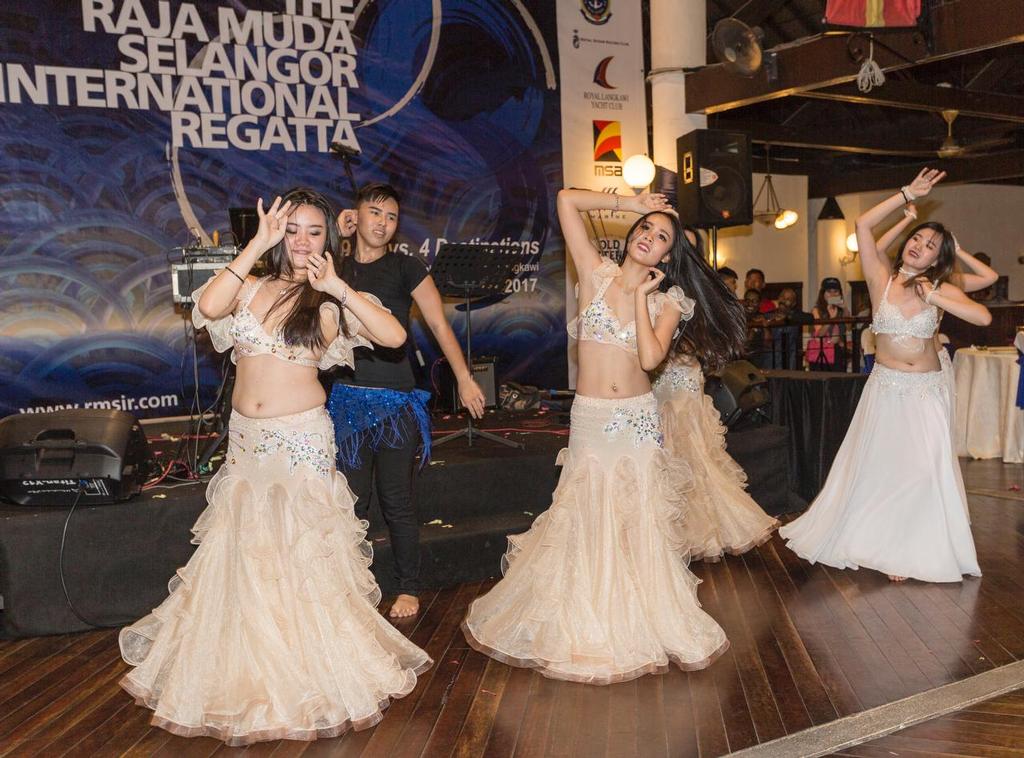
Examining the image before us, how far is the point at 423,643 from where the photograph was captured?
4066 millimetres

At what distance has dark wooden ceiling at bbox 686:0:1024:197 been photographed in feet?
24.8

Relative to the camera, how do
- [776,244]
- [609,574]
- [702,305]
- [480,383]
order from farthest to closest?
[776,244] < [480,383] < [702,305] < [609,574]

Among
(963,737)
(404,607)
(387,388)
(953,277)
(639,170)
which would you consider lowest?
(963,737)

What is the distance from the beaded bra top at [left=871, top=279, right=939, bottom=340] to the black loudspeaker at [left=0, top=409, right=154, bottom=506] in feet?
12.3

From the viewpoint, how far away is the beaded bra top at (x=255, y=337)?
3.19m

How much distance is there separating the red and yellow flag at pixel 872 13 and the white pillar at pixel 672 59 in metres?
2.07

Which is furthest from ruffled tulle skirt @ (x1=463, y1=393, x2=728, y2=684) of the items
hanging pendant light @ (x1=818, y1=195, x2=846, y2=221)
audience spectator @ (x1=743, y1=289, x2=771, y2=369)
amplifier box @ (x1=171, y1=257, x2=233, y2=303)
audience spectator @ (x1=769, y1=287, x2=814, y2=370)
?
hanging pendant light @ (x1=818, y1=195, x2=846, y2=221)

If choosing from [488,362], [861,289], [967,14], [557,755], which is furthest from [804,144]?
[557,755]

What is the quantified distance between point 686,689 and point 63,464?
274 centimetres

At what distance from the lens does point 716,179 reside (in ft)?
22.3

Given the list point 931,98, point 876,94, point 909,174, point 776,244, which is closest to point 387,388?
point 876,94

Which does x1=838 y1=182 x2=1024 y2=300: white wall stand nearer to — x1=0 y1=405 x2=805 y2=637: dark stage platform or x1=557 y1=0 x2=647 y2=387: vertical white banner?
x1=557 y1=0 x2=647 y2=387: vertical white banner

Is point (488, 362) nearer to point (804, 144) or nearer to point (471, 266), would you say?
point (471, 266)

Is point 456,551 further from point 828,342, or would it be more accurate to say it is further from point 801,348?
point 828,342
